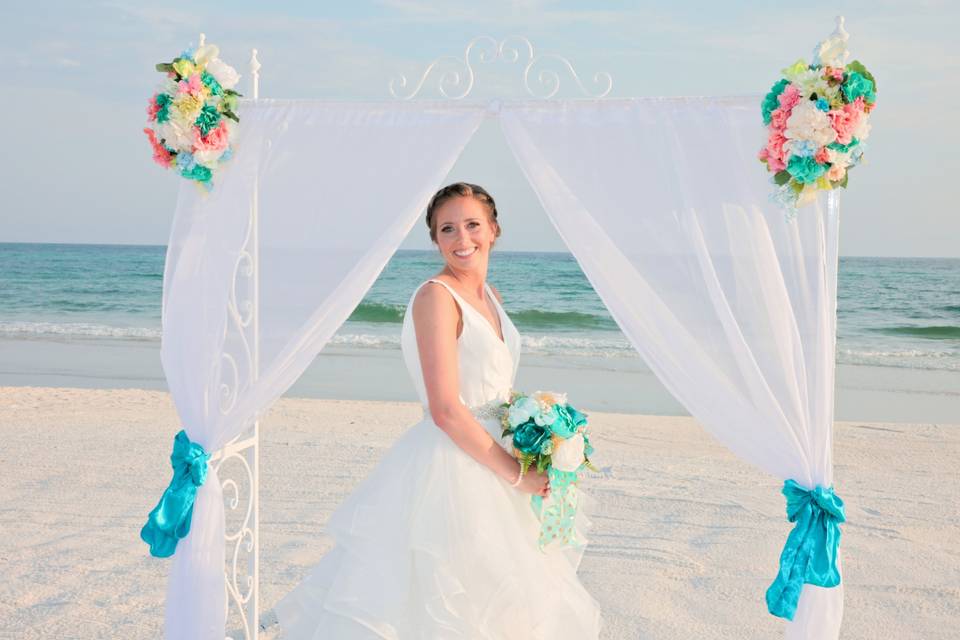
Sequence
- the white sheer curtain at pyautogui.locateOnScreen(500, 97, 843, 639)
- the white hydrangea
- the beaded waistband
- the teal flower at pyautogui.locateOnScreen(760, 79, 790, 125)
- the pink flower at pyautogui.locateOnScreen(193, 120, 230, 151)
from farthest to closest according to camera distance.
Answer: the pink flower at pyautogui.locateOnScreen(193, 120, 230, 151)
the beaded waistband
the white sheer curtain at pyautogui.locateOnScreen(500, 97, 843, 639)
the teal flower at pyautogui.locateOnScreen(760, 79, 790, 125)
the white hydrangea

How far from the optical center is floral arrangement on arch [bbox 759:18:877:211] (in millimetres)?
2670

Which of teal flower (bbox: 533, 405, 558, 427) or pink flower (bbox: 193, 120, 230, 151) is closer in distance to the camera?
teal flower (bbox: 533, 405, 558, 427)

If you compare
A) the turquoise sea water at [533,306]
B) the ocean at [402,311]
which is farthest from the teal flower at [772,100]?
the turquoise sea water at [533,306]

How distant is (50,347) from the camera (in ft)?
49.0

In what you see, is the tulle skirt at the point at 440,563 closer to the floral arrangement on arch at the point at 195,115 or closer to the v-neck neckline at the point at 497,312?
the v-neck neckline at the point at 497,312

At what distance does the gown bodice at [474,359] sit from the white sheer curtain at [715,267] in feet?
1.31

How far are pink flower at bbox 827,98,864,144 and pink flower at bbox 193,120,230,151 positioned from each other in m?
2.01

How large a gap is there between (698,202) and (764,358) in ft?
1.81

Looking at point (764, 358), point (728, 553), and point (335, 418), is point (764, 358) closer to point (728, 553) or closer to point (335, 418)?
point (728, 553)

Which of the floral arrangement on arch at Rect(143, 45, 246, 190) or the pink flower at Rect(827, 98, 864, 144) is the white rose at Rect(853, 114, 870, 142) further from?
the floral arrangement on arch at Rect(143, 45, 246, 190)

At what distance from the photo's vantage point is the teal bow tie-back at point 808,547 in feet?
9.32

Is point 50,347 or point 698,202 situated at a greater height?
point 698,202

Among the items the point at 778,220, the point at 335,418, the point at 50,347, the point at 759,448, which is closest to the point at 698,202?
the point at 778,220

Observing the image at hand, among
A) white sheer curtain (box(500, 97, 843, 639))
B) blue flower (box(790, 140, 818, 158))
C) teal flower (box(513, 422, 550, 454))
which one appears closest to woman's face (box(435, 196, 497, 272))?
white sheer curtain (box(500, 97, 843, 639))
